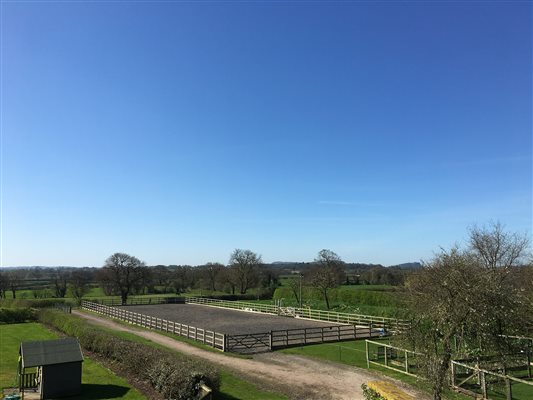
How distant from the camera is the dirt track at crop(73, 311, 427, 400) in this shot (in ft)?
52.6

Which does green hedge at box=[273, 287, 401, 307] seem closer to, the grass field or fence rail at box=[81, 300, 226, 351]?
fence rail at box=[81, 300, 226, 351]

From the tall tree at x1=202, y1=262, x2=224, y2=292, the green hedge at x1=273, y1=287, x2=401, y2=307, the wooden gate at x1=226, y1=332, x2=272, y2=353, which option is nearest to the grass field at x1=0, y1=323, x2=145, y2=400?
the wooden gate at x1=226, y1=332, x2=272, y2=353

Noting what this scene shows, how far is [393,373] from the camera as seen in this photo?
1920 centimetres

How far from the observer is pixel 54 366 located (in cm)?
1736

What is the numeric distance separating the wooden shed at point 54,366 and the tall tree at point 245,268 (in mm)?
75448

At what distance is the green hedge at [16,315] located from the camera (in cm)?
5071

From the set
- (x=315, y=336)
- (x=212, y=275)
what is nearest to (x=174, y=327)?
(x=315, y=336)

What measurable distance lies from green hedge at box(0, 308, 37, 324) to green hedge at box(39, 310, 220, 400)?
27413 millimetres

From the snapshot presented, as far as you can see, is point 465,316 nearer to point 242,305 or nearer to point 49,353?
point 49,353

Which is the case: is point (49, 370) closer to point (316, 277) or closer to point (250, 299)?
point (316, 277)

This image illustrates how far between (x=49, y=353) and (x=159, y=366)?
4877mm

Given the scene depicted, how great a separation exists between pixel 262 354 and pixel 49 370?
36.9ft

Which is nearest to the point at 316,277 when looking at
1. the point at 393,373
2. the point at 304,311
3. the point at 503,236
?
the point at 304,311

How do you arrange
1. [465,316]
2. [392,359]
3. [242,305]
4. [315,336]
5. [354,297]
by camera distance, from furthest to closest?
1. [354,297]
2. [242,305]
3. [315,336]
4. [392,359]
5. [465,316]
